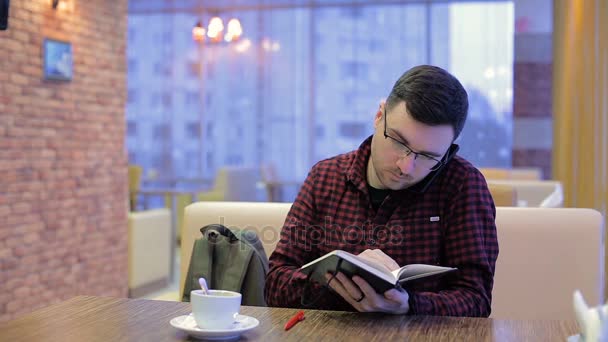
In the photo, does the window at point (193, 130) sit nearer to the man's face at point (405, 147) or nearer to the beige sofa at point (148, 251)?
the beige sofa at point (148, 251)

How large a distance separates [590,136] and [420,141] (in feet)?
12.6

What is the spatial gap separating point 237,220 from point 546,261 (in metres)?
1.00

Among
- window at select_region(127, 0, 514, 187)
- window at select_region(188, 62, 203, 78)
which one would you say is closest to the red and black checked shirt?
window at select_region(127, 0, 514, 187)

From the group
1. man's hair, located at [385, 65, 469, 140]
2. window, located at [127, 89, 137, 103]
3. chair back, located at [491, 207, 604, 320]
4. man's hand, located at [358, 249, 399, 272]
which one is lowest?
chair back, located at [491, 207, 604, 320]

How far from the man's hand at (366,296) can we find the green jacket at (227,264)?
582 millimetres

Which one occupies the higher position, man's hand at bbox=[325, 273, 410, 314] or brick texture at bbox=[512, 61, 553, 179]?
brick texture at bbox=[512, 61, 553, 179]

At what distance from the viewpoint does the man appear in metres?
1.66

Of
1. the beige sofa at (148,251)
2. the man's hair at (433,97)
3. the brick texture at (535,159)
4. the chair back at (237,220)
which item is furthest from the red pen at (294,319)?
the brick texture at (535,159)

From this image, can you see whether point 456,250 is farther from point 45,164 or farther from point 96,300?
point 45,164

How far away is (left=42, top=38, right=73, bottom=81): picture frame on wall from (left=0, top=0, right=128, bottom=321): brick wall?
5 centimetres

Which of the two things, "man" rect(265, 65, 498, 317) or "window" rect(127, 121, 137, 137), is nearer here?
"man" rect(265, 65, 498, 317)

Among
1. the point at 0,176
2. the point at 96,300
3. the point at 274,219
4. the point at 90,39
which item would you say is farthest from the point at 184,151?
the point at 96,300

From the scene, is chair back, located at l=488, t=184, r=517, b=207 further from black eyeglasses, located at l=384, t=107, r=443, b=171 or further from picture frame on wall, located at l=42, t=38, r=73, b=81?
picture frame on wall, located at l=42, t=38, r=73, b=81

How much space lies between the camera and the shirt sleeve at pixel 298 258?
5.74ft
